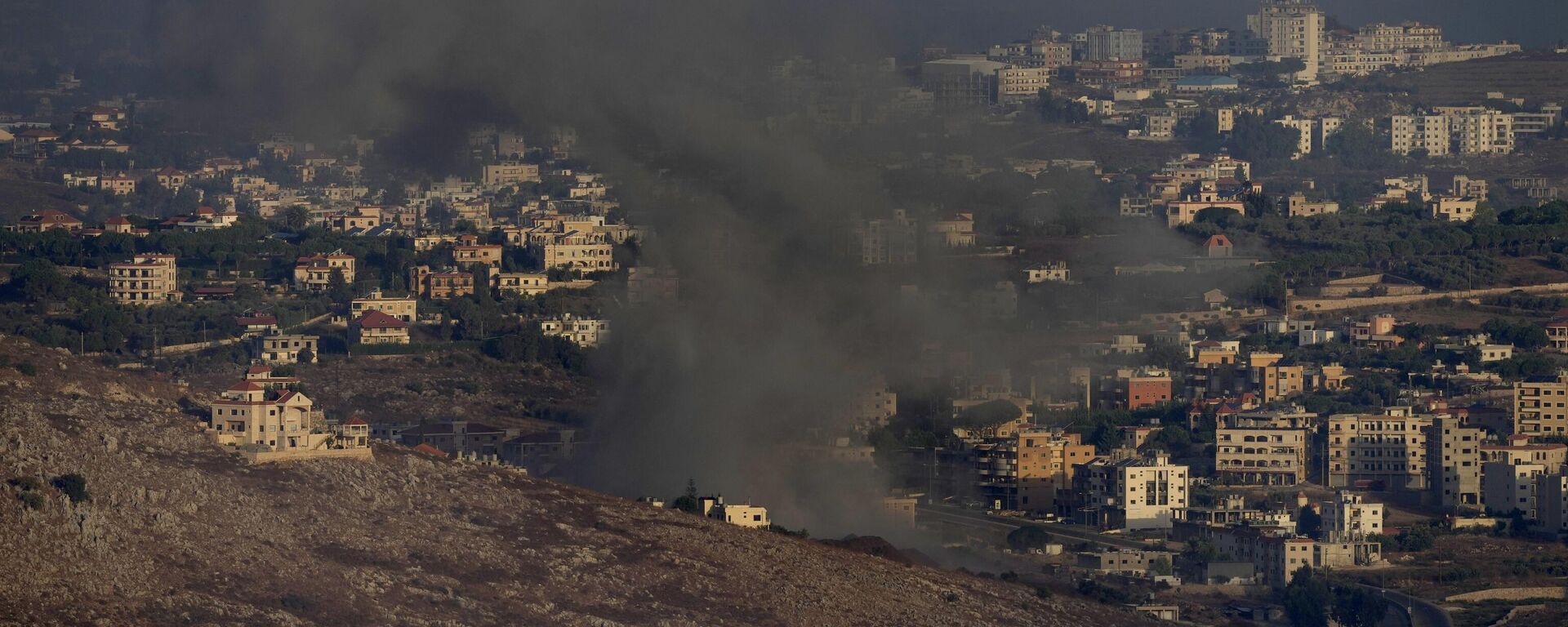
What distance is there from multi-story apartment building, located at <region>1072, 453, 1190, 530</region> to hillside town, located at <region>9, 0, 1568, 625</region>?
0.05 meters

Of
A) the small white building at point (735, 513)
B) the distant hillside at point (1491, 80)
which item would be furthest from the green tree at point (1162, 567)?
the distant hillside at point (1491, 80)

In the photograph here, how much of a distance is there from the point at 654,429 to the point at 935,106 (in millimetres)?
20257

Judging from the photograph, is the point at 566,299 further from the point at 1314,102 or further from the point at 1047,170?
the point at 1314,102

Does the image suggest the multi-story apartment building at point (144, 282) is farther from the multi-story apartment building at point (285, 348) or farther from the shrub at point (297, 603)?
the shrub at point (297, 603)

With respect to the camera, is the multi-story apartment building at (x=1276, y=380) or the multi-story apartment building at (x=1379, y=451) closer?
the multi-story apartment building at (x=1379, y=451)

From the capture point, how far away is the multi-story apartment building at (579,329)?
1756 inches

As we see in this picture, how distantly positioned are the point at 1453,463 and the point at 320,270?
16004 millimetres

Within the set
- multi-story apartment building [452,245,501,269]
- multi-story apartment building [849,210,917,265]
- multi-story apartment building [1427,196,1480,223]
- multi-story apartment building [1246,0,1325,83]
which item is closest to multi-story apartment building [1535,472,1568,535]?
multi-story apartment building [849,210,917,265]

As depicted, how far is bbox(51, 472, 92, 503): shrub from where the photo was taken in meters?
27.6

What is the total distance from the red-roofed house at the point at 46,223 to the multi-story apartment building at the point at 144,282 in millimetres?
4404

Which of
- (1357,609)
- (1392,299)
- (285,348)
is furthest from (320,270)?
(1357,609)

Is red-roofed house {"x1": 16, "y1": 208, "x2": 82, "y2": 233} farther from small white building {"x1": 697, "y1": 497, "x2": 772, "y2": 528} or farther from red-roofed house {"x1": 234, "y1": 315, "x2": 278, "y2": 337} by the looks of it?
small white building {"x1": 697, "y1": 497, "x2": 772, "y2": 528}

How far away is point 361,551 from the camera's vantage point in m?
28.2

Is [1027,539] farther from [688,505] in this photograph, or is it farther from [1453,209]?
[1453,209]
